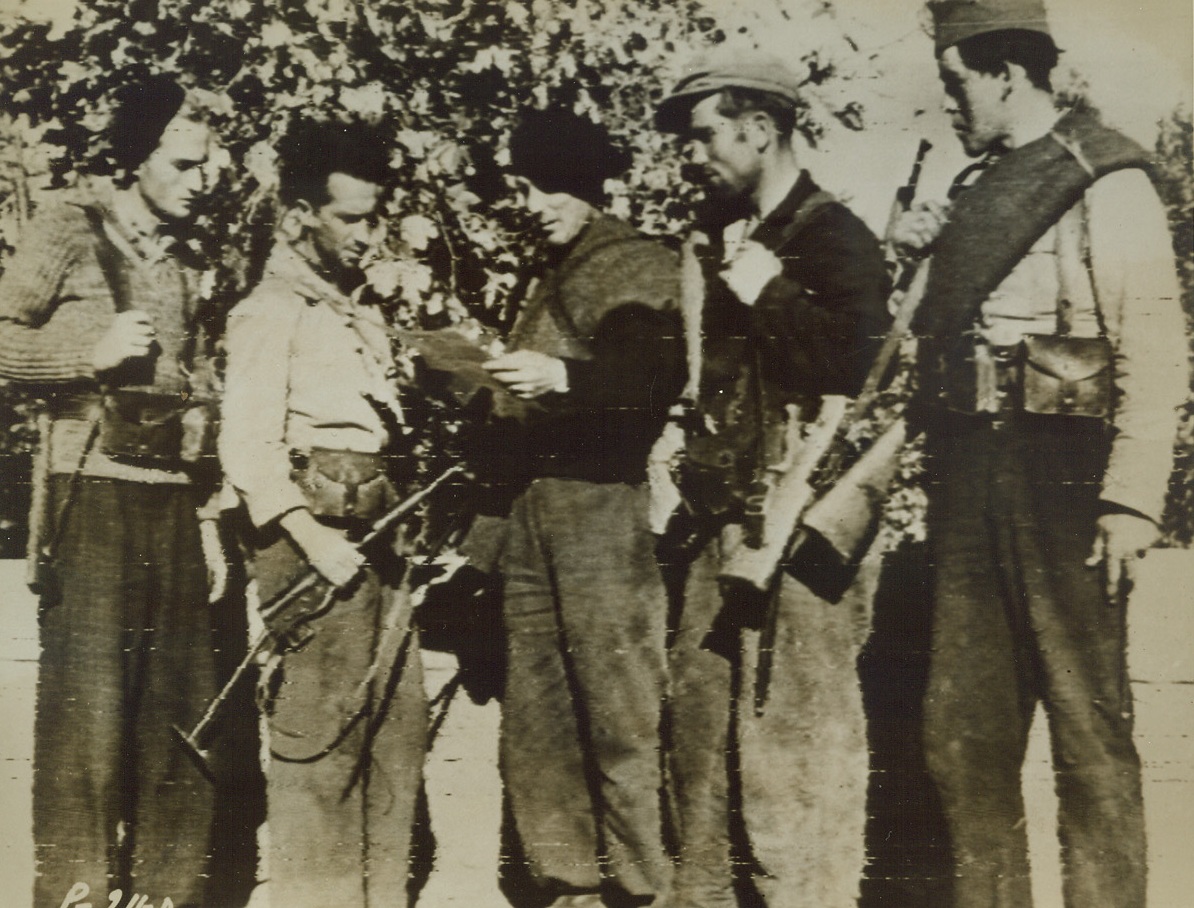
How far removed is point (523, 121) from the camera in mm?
2383

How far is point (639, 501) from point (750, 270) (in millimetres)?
601

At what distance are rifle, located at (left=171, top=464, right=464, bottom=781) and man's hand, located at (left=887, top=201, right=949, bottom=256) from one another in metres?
1.35

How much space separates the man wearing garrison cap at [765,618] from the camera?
234 cm

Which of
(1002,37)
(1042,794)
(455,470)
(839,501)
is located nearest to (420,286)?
(455,470)

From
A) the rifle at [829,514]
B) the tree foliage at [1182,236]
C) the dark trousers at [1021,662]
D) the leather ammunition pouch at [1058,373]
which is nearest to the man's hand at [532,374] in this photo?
the rifle at [829,514]

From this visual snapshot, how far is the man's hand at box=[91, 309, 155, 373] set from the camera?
2.39 metres

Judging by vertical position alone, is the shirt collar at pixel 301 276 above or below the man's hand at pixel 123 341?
above

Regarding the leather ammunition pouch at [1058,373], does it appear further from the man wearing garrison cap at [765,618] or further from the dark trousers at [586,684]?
the dark trousers at [586,684]

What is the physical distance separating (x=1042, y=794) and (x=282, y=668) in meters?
1.82

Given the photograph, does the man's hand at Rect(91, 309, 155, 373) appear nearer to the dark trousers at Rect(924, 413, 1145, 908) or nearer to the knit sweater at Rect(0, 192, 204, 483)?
the knit sweater at Rect(0, 192, 204, 483)

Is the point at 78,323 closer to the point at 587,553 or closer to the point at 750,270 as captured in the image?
the point at 587,553

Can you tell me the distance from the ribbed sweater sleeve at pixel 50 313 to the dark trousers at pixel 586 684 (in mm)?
1112

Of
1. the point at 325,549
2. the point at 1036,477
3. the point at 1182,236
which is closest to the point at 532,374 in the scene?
the point at 325,549

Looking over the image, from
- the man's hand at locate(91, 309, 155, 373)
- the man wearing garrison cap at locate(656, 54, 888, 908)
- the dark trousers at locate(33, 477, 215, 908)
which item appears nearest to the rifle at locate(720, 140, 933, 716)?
the man wearing garrison cap at locate(656, 54, 888, 908)
